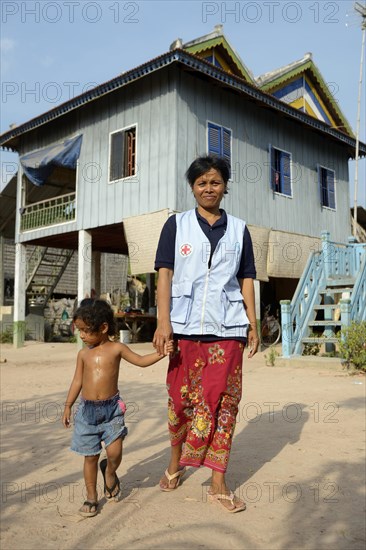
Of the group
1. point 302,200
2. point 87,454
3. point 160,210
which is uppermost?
point 302,200

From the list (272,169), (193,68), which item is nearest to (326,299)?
(272,169)

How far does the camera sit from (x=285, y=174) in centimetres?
1379

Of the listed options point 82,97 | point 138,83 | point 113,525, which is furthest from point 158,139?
point 113,525

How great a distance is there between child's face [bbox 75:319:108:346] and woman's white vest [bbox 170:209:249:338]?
1.33 feet

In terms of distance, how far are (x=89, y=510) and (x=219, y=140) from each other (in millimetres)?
10427

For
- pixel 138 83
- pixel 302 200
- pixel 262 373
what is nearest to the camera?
pixel 262 373

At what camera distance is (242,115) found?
12.6 m

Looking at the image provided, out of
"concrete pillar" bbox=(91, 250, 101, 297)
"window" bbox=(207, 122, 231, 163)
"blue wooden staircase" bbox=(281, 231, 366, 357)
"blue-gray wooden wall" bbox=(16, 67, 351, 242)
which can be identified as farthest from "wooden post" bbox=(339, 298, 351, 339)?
"concrete pillar" bbox=(91, 250, 101, 297)

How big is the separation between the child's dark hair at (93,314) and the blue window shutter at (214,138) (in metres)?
9.38

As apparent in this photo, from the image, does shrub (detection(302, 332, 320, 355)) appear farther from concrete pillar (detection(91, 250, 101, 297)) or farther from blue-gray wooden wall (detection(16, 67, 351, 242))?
concrete pillar (detection(91, 250, 101, 297))

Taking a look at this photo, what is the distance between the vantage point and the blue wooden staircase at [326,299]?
28.6ft

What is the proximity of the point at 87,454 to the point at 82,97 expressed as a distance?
11039 mm

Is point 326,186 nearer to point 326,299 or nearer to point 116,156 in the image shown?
point 326,299

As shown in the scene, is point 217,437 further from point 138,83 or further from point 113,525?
point 138,83
